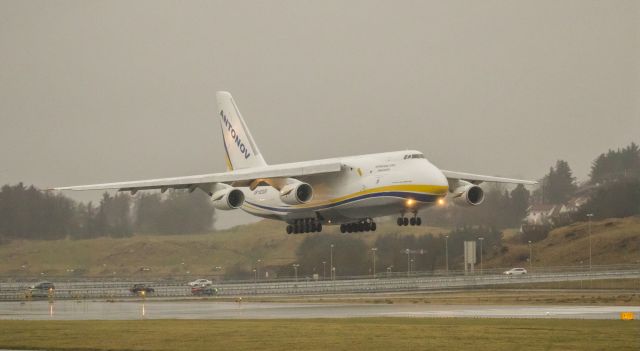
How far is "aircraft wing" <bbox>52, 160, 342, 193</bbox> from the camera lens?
157 feet

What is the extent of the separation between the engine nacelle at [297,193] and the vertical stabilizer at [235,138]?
7.49 metres

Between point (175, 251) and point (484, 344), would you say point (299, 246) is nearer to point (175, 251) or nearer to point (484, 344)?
point (175, 251)

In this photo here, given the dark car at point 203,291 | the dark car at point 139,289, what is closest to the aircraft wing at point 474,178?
the dark car at point 203,291

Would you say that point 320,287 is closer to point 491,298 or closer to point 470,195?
point 491,298

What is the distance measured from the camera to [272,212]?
167ft

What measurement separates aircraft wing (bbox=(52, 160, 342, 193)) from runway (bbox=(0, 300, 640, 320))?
595 centimetres

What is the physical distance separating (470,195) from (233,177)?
36.9 ft

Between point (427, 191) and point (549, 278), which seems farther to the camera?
point (549, 278)

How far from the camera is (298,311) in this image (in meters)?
46.7

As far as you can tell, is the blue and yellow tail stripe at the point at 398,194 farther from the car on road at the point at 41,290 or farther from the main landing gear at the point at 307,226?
the car on road at the point at 41,290

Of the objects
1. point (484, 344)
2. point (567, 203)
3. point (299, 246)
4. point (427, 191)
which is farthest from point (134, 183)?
point (567, 203)

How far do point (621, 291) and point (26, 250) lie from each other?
47.7 meters

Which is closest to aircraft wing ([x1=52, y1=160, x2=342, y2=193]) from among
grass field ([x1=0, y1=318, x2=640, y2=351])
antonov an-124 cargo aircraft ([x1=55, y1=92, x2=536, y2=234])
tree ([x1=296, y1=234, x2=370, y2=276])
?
antonov an-124 cargo aircraft ([x1=55, y1=92, x2=536, y2=234])

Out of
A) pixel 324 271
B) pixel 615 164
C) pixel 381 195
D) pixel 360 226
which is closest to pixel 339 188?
pixel 381 195
